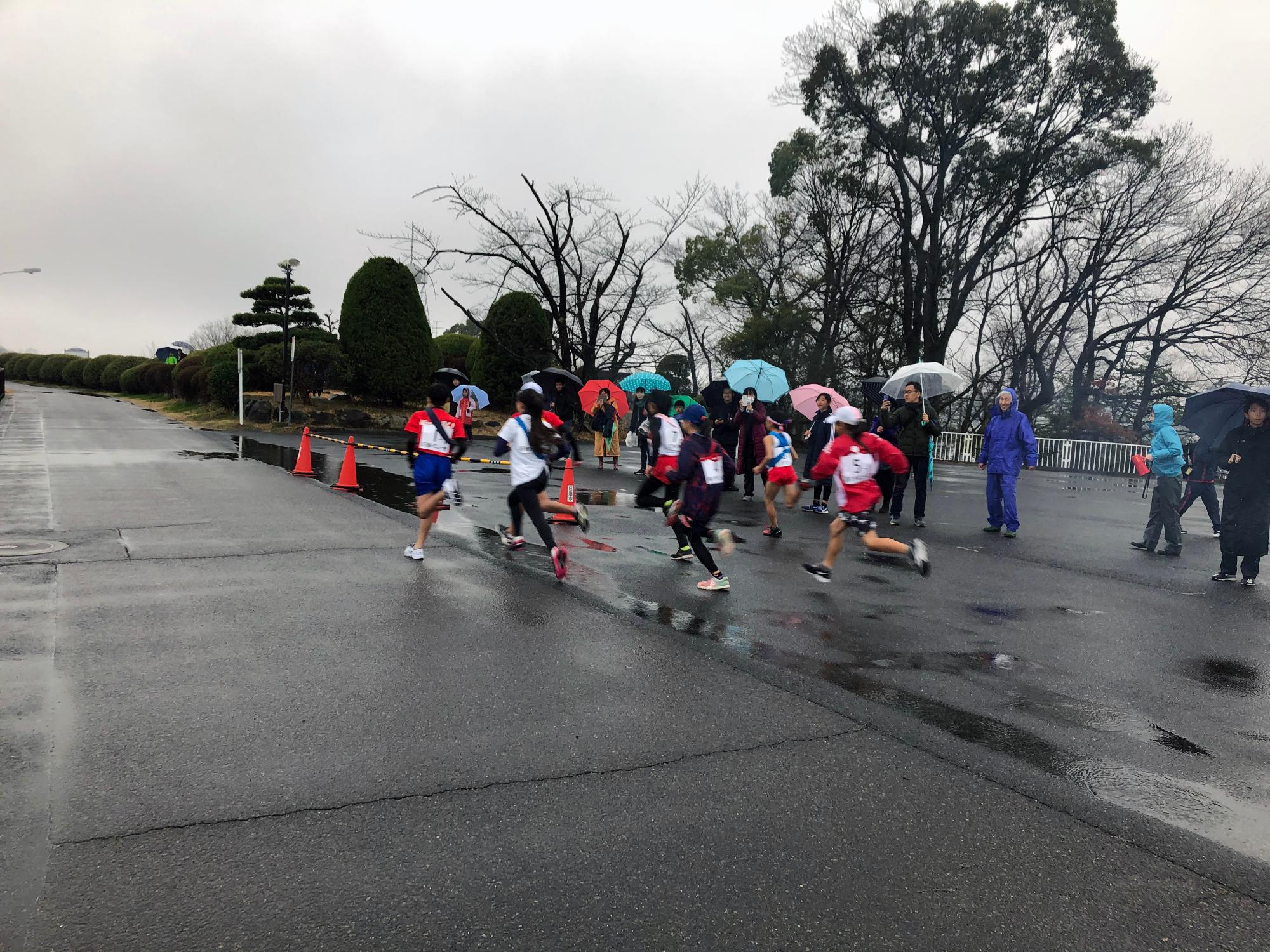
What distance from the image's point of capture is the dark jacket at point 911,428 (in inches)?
458

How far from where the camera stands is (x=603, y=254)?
31812 mm

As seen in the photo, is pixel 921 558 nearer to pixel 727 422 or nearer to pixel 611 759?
pixel 611 759

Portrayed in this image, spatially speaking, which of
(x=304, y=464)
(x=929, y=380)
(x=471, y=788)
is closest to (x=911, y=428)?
(x=929, y=380)

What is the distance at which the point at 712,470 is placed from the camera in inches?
296

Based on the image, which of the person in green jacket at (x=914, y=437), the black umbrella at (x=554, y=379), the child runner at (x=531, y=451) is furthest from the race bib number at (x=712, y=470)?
the black umbrella at (x=554, y=379)

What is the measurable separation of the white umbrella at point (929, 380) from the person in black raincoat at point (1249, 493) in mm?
4264

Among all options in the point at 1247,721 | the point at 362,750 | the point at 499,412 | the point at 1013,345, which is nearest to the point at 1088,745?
the point at 1247,721

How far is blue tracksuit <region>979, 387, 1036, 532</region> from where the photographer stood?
37.6 feet

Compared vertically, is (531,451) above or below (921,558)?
above

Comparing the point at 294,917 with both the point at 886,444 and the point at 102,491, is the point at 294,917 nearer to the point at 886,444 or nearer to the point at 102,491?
the point at 886,444

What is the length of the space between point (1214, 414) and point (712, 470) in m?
6.05

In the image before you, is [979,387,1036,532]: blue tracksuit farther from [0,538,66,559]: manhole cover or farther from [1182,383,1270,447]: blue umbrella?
[0,538,66,559]: manhole cover

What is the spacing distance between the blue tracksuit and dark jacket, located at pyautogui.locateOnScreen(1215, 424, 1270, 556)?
2.73 metres

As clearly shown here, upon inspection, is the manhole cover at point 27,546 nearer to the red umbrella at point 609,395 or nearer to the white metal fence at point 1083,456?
the red umbrella at point 609,395
